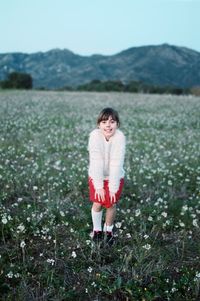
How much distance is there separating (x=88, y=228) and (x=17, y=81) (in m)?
54.7

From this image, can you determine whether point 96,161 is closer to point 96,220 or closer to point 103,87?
point 96,220

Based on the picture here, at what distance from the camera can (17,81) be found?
59531mm

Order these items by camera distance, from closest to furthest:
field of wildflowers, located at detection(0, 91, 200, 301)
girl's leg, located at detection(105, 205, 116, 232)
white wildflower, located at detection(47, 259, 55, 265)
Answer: field of wildflowers, located at detection(0, 91, 200, 301), white wildflower, located at detection(47, 259, 55, 265), girl's leg, located at detection(105, 205, 116, 232)

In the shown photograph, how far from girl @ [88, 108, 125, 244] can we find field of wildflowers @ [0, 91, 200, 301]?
2.19 feet

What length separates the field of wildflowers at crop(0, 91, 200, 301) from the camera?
5555mm

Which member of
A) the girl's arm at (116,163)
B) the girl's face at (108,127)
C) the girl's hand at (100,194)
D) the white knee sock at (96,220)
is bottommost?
A: the white knee sock at (96,220)

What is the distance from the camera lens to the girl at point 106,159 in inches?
245

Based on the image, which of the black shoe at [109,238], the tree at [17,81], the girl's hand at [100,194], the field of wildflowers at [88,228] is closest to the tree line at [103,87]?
the tree at [17,81]

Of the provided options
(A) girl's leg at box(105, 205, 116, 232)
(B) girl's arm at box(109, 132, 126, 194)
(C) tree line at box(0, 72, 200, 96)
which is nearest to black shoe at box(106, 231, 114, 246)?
(A) girl's leg at box(105, 205, 116, 232)

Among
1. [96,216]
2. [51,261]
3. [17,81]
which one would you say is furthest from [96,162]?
[17,81]

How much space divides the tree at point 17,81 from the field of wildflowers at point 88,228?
152 ft

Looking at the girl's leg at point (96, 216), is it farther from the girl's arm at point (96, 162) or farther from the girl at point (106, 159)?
the girl's arm at point (96, 162)

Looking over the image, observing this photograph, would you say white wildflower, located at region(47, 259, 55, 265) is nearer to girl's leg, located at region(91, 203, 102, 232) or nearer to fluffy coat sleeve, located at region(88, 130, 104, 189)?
girl's leg, located at region(91, 203, 102, 232)

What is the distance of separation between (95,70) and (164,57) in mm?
18856
